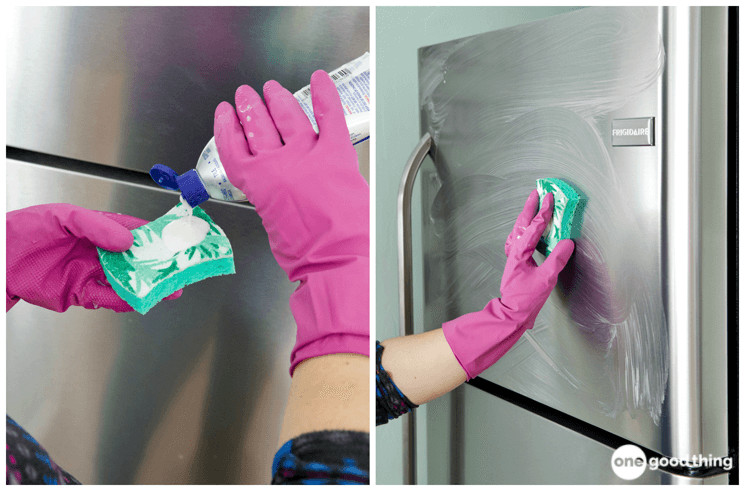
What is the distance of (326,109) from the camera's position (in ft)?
2.01

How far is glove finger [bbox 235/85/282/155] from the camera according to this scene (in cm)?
62

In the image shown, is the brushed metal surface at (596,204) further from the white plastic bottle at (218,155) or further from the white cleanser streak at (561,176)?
the white plastic bottle at (218,155)

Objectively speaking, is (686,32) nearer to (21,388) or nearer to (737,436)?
(737,436)

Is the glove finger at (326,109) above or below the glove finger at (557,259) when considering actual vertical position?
above

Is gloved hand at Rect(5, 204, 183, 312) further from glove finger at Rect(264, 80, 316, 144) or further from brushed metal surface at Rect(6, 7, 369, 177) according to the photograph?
glove finger at Rect(264, 80, 316, 144)

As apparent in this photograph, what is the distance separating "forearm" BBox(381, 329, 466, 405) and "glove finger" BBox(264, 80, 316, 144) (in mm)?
308

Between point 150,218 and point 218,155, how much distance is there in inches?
5.3

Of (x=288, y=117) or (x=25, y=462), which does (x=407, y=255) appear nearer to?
(x=288, y=117)

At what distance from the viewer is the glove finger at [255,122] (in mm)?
615

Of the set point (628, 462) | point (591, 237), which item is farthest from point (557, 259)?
point (628, 462)

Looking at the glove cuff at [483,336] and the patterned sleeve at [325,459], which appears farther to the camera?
the glove cuff at [483,336]

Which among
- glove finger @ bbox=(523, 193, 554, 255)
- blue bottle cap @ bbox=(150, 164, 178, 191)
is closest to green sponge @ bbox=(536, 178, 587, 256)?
glove finger @ bbox=(523, 193, 554, 255)

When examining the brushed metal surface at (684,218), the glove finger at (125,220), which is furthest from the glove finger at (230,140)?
the brushed metal surface at (684,218)

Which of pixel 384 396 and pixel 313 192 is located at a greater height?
pixel 313 192
